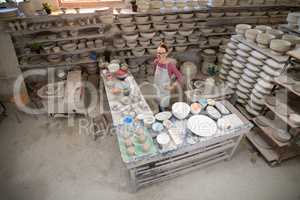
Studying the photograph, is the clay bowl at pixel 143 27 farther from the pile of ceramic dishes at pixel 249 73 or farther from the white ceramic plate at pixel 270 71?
the white ceramic plate at pixel 270 71

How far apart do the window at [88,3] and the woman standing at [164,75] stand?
170 centimetres

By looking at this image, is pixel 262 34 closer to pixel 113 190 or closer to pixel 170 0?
pixel 170 0

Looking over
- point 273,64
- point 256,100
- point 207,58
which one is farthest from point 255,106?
point 207,58

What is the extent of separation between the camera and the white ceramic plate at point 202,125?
86.3 inches

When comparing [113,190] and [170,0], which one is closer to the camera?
[113,190]

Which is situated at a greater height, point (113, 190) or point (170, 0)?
point (170, 0)

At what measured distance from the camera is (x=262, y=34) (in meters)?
2.72

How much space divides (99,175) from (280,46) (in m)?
2.80

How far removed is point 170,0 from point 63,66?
2.37 metres

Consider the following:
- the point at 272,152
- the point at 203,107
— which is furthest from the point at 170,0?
the point at 272,152

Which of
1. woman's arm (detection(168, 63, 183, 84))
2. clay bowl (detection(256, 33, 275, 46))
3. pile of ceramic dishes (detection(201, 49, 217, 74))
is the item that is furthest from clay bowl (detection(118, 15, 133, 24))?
clay bowl (detection(256, 33, 275, 46))

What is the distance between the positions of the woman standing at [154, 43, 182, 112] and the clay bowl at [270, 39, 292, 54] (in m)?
1.24

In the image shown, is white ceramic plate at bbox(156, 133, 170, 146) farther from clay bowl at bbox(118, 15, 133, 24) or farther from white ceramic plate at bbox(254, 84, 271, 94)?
clay bowl at bbox(118, 15, 133, 24)

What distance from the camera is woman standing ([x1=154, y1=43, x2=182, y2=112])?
2607 mm
